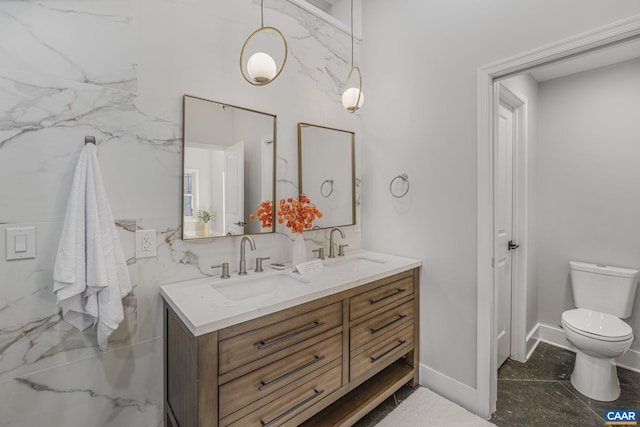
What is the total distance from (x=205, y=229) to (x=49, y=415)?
1001 mm

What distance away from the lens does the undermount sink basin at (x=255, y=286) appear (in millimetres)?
1600

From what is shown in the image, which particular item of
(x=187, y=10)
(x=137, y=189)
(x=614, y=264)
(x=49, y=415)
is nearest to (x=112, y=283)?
(x=137, y=189)

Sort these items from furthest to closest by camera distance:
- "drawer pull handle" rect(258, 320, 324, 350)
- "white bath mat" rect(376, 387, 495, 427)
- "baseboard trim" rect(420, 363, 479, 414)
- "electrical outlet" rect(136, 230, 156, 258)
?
1. "baseboard trim" rect(420, 363, 479, 414)
2. "white bath mat" rect(376, 387, 495, 427)
3. "electrical outlet" rect(136, 230, 156, 258)
4. "drawer pull handle" rect(258, 320, 324, 350)

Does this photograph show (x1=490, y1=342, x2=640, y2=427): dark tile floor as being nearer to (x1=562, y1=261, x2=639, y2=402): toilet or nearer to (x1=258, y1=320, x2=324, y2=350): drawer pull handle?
(x1=562, y1=261, x2=639, y2=402): toilet

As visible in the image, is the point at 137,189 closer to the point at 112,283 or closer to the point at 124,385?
the point at 112,283

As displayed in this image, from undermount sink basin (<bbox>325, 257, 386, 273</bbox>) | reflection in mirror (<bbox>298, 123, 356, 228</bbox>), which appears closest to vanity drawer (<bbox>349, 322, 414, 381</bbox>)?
undermount sink basin (<bbox>325, 257, 386, 273</bbox>)

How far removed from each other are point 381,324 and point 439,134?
4.33 feet

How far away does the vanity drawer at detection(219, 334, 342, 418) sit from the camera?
1162 mm

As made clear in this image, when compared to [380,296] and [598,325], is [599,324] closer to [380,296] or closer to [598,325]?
[598,325]

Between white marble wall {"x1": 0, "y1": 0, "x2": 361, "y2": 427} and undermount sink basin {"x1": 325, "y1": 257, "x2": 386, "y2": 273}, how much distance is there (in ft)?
2.21

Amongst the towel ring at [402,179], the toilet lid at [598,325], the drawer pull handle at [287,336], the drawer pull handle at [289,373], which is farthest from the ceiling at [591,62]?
the drawer pull handle at [289,373]

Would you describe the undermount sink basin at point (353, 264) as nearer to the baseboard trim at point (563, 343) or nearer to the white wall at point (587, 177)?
the white wall at point (587, 177)

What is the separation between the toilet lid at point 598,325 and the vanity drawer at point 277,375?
1774mm

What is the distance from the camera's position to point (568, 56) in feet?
4.94
